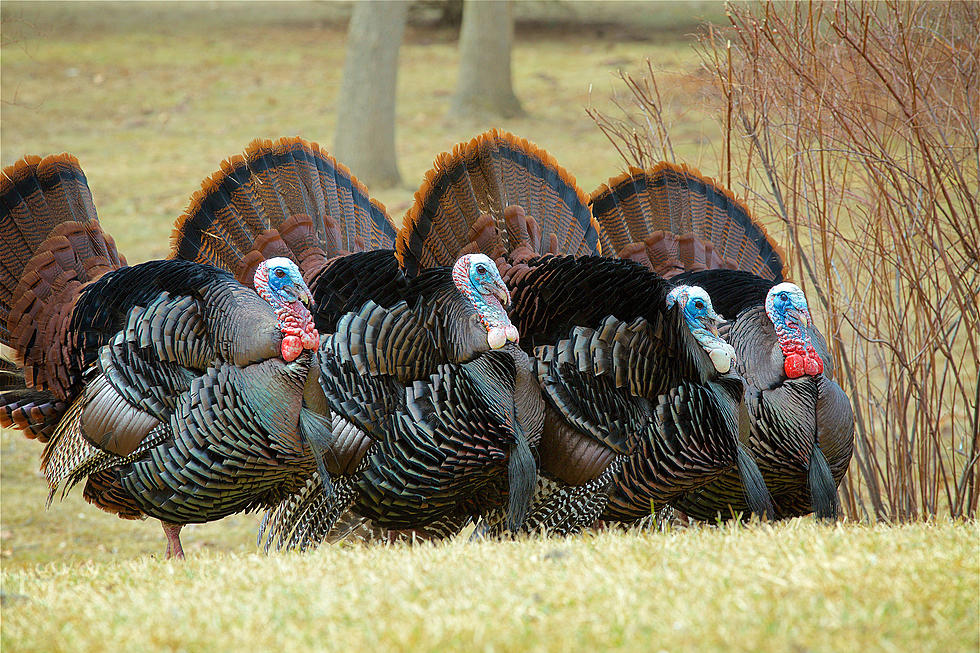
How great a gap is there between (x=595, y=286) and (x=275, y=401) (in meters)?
1.51

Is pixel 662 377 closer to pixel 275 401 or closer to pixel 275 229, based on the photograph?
pixel 275 401

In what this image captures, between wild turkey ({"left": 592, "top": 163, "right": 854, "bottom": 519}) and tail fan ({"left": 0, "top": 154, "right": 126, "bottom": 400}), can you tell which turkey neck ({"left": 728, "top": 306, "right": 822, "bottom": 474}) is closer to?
wild turkey ({"left": 592, "top": 163, "right": 854, "bottom": 519})

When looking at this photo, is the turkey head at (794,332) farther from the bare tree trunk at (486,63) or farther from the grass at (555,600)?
the bare tree trunk at (486,63)

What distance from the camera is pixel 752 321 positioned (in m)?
4.81

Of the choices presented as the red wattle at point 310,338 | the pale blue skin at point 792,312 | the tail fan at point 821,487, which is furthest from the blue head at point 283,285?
the tail fan at point 821,487

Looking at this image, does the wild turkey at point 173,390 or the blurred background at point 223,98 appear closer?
the wild turkey at point 173,390

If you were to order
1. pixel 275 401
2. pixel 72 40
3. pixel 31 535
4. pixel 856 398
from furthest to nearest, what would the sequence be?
1. pixel 72 40
2. pixel 31 535
3. pixel 856 398
4. pixel 275 401

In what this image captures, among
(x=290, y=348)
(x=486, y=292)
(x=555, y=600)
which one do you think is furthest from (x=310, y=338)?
(x=555, y=600)

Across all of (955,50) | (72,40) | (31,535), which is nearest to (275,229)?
(31,535)

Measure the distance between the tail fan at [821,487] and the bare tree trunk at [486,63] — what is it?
11205 mm

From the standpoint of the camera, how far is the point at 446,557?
3.36 metres

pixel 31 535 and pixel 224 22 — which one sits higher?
pixel 224 22

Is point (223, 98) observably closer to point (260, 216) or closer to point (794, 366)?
point (260, 216)

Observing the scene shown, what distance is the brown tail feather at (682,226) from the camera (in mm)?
5406
